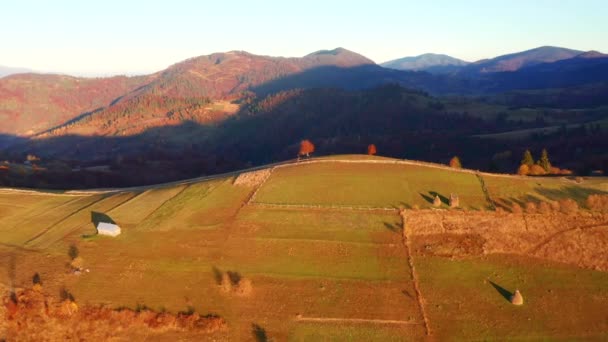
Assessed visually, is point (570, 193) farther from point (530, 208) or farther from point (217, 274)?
point (217, 274)

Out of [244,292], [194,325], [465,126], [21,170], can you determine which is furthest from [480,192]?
[465,126]

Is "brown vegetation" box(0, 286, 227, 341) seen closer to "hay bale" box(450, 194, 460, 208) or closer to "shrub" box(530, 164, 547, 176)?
"hay bale" box(450, 194, 460, 208)

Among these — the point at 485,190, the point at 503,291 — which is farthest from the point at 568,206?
the point at 503,291

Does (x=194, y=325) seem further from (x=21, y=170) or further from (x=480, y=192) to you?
(x=21, y=170)

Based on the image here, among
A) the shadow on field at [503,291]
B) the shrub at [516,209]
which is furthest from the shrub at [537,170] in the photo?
the shadow on field at [503,291]

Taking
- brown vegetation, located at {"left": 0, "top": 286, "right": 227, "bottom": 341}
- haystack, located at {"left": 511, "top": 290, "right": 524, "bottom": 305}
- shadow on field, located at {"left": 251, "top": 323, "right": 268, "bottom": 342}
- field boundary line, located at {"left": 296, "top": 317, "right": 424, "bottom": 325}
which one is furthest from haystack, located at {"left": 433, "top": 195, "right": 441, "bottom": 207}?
brown vegetation, located at {"left": 0, "top": 286, "right": 227, "bottom": 341}

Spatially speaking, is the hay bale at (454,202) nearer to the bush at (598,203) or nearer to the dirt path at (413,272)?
the dirt path at (413,272)
